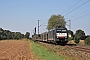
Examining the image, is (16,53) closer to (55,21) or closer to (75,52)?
(75,52)

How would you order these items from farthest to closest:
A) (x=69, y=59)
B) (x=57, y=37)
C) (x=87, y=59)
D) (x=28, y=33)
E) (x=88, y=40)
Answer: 1. (x=28, y=33)
2. (x=88, y=40)
3. (x=57, y=37)
4. (x=87, y=59)
5. (x=69, y=59)

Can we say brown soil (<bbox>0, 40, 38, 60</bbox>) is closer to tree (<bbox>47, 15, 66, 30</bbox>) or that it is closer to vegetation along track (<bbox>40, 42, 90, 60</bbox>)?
vegetation along track (<bbox>40, 42, 90, 60</bbox>)

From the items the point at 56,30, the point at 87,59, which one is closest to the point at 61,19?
the point at 56,30

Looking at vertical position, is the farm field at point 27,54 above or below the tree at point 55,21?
below

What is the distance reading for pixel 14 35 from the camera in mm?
199875

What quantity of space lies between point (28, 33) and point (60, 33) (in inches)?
5871

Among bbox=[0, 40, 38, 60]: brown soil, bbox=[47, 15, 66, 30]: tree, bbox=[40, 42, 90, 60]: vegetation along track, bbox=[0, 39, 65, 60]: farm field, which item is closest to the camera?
bbox=[0, 39, 65, 60]: farm field

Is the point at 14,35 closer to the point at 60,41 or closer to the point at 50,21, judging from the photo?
the point at 50,21

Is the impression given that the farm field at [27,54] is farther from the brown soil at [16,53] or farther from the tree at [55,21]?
the tree at [55,21]

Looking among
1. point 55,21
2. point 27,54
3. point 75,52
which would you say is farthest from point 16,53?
point 55,21

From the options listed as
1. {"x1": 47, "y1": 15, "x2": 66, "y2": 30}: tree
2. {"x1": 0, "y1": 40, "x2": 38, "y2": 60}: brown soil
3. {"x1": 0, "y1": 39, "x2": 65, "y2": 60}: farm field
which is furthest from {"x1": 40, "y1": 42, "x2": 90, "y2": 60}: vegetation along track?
{"x1": 47, "y1": 15, "x2": 66, "y2": 30}: tree

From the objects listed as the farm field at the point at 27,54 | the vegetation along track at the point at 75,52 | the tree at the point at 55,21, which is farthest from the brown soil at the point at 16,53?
the tree at the point at 55,21

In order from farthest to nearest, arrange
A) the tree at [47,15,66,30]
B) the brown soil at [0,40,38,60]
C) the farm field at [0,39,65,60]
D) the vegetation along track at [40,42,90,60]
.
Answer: the tree at [47,15,66,30]
the vegetation along track at [40,42,90,60]
the brown soil at [0,40,38,60]
the farm field at [0,39,65,60]

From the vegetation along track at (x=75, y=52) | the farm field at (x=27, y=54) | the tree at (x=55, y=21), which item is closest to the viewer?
the farm field at (x=27, y=54)
